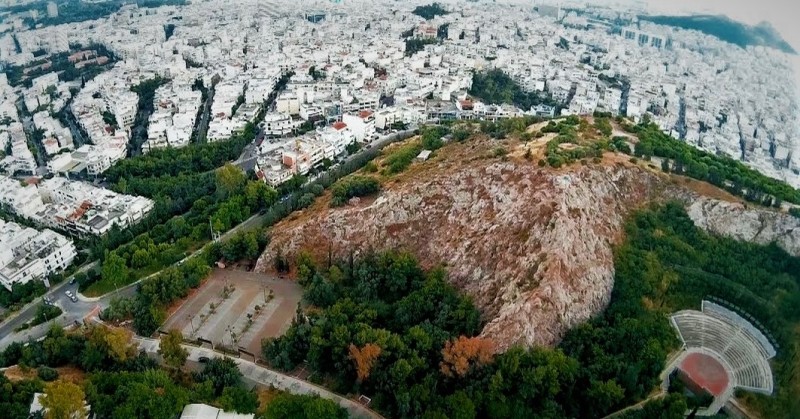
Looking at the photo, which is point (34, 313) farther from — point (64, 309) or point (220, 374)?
point (220, 374)

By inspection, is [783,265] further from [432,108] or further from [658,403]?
[432,108]

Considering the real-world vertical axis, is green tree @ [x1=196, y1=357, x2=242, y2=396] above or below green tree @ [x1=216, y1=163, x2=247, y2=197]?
below

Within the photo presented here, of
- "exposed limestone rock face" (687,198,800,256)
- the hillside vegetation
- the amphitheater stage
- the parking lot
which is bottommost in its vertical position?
the parking lot

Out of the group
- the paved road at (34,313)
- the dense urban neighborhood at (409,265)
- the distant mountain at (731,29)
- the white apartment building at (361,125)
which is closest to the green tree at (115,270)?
the dense urban neighborhood at (409,265)

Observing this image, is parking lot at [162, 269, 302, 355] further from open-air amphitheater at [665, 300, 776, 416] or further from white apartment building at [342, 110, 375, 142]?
white apartment building at [342, 110, 375, 142]

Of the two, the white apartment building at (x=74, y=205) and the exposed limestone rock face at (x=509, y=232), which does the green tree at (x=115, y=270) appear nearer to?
the exposed limestone rock face at (x=509, y=232)

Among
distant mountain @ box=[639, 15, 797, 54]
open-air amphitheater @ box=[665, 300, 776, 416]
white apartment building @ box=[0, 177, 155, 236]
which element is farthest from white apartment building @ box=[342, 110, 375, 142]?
open-air amphitheater @ box=[665, 300, 776, 416]

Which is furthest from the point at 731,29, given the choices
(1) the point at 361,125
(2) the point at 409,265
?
(2) the point at 409,265
